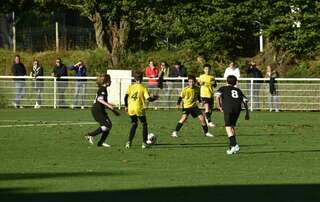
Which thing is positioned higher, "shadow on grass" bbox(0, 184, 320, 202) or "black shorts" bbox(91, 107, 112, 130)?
"black shorts" bbox(91, 107, 112, 130)

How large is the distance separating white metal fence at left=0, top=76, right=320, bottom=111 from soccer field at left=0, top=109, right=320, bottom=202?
29.7 ft

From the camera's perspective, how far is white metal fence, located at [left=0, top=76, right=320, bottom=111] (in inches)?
1474

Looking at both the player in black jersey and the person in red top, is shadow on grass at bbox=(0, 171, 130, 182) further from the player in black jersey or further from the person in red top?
the person in red top

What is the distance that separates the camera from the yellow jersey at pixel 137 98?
836 inches

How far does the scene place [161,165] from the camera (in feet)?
56.6

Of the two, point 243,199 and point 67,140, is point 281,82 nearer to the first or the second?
point 67,140

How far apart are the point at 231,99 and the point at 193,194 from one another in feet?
21.9

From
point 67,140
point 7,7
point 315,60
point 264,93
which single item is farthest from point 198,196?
point 7,7

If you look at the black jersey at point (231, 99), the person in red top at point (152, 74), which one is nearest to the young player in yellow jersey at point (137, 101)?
the black jersey at point (231, 99)

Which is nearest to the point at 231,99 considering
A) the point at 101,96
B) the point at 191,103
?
the point at 101,96

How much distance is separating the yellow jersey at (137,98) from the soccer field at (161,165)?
0.73 m

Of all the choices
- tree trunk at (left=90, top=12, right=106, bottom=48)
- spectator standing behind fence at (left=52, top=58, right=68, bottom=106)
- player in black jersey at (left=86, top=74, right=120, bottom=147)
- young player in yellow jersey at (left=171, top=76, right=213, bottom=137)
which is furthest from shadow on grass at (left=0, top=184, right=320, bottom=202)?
tree trunk at (left=90, top=12, right=106, bottom=48)

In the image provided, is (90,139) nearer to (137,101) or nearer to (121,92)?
(137,101)

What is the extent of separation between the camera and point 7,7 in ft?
175
